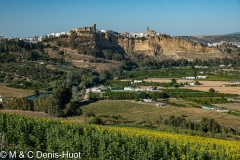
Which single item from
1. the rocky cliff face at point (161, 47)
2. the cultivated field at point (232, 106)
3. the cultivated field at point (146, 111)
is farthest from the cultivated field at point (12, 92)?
the rocky cliff face at point (161, 47)

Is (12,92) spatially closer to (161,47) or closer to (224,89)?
(224,89)

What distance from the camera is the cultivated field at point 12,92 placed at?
38375mm

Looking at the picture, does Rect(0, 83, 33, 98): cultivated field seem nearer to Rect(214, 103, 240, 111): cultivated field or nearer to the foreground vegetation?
Rect(214, 103, 240, 111): cultivated field

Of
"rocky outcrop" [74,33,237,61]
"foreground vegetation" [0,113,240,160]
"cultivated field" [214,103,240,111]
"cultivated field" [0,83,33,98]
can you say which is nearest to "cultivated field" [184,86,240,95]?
"cultivated field" [214,103,240,111]

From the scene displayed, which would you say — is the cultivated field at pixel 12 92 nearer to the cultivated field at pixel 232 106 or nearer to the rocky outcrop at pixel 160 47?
the cultivated field at pixel 232 106

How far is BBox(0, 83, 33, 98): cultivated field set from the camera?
1511 inches

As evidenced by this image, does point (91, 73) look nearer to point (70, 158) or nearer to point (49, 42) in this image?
point (49, 42)

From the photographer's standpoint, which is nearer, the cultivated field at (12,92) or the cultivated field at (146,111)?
the cultivated field at (146,111)

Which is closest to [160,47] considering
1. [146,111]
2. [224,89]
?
[224,89]

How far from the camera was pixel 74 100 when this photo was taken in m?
36.9

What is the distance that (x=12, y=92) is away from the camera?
39812 millimetres

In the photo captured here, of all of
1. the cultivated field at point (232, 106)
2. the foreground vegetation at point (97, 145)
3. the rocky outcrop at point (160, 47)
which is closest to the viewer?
the foreground vegetation at point (97, 145)

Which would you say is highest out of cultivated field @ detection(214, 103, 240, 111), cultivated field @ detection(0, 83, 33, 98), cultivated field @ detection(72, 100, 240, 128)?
cultivated field @ detection(0, 83, 33, 98)

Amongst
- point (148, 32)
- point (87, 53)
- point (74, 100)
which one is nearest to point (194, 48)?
point (148, 32)
